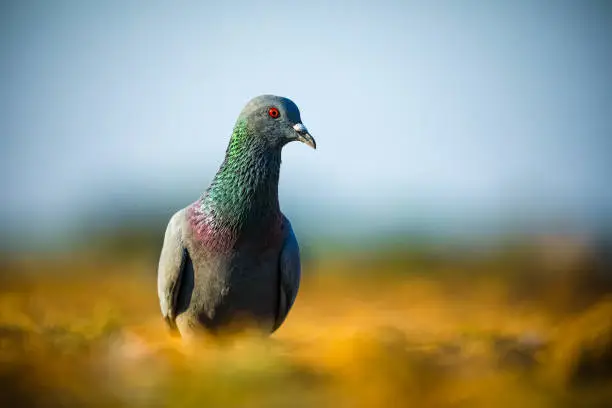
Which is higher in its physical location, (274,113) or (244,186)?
(274,113)

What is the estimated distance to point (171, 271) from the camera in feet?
14.4

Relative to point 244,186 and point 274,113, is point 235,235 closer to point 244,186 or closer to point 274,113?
point 244,186

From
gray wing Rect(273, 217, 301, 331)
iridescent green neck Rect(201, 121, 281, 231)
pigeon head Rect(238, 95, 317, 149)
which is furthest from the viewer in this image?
gray wing Rect(273, 217, 301, 331)

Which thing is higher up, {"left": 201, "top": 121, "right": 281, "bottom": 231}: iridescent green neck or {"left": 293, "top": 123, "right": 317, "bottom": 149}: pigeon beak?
{"left": 293, "top": 123, "right": 317, "bottom": 149}: pigeon beak

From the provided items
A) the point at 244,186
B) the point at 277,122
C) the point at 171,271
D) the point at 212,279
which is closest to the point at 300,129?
the point at 277,122

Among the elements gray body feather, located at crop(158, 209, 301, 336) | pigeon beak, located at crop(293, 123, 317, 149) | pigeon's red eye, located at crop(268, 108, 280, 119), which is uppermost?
pigeon's red eye, located at crop(268, 108, 280, 119)

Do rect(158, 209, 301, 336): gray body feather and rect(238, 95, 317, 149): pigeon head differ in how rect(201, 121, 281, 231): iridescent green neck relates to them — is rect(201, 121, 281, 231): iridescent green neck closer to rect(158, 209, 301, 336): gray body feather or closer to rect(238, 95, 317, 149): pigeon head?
rect(238, 95, 317, 149): pigeon head

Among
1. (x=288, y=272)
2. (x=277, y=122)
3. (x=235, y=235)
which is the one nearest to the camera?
(x=235, y=235)

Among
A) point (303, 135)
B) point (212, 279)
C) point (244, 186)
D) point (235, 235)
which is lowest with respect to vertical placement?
point (212, 279)

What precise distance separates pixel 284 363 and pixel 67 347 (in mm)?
283

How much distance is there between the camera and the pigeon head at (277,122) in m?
4.33

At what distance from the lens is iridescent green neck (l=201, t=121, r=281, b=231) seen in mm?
4211

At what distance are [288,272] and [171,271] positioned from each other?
0.80 metres

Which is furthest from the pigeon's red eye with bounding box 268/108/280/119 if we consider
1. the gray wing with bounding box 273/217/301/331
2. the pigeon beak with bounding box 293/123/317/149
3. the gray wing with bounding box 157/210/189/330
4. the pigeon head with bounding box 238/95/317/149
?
the gray wing with bounding box 157/210/189/330
